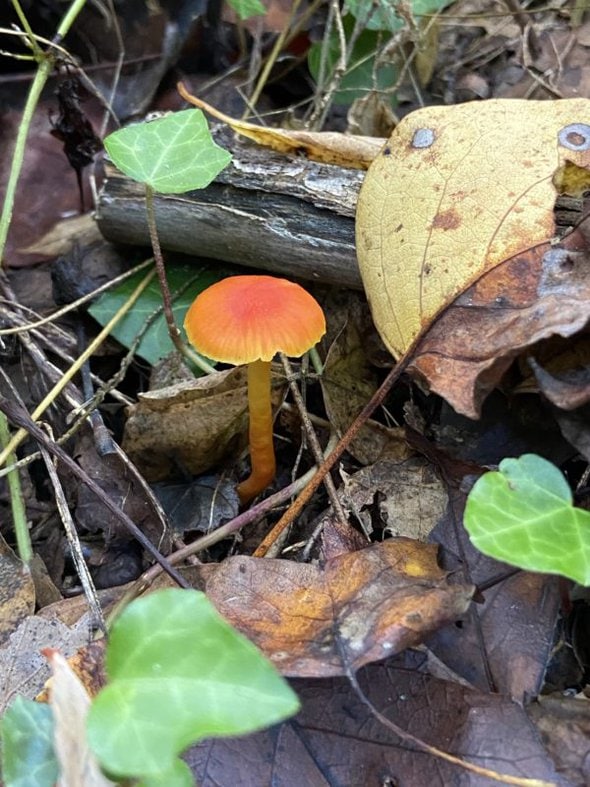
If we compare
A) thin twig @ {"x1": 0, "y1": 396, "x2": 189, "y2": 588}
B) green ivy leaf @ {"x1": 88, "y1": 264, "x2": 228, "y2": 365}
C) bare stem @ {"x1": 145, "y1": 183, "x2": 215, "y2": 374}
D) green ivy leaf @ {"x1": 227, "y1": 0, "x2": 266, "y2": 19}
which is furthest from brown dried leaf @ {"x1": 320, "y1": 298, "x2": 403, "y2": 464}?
green ivy leaf @ {"x1": 227, "y1": 0, "x2": 266, "y2": 19}

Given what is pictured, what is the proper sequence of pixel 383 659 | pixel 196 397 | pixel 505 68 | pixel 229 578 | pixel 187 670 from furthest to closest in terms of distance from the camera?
pixel 505 68, pixel 196 397, pixel 229 578, pixel 383 659, pixel 187 670

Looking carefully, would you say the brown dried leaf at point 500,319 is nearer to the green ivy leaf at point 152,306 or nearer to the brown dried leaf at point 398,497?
the brown dried leaf at point 398,497

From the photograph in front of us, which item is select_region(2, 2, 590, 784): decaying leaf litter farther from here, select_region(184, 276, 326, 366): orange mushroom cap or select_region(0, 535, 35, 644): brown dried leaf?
select_region(184, 276, 326, 366): orange mushroom cap

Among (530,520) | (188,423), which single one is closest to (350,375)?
(188,423)

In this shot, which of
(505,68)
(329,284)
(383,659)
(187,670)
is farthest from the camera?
(505,68)

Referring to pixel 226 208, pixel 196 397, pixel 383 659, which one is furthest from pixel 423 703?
pixel 226 208

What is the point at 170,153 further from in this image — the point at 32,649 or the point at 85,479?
the point at 32,649

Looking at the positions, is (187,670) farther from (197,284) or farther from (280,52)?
(280,52)
